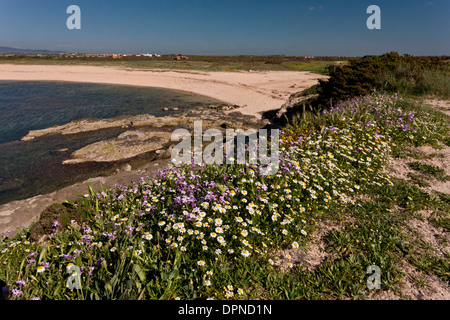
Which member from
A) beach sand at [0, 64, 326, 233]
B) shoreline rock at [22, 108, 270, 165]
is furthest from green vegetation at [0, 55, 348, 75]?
shoreline rock at [22, 108, 270, 165]

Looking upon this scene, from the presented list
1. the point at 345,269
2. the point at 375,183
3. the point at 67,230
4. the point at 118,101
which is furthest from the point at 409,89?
the point at 118,101

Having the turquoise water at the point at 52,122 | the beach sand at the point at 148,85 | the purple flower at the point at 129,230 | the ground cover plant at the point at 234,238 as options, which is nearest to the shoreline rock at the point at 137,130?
the turquoise water at the point at 52,122

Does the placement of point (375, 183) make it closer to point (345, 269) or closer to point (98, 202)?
point (345, 269)

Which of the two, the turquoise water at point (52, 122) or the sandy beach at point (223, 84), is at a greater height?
the sandy beach at point (223, 84)

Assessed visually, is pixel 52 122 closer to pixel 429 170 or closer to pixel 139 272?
pixel 139 272

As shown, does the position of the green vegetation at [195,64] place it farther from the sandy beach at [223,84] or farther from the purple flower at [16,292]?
the purple flower at [16,292]

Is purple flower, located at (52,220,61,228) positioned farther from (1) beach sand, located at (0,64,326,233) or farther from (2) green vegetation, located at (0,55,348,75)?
(2) green vegetation, located at (0,55,348,75)

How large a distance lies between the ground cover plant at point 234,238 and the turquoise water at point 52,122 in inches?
239

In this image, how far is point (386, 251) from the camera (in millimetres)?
3859

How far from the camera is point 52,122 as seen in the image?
61.9ft

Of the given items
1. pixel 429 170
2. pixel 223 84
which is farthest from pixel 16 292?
pixel 223 84

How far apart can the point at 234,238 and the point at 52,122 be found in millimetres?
21531

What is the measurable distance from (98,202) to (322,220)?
5.05 m

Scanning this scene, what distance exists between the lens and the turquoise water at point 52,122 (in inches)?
395
